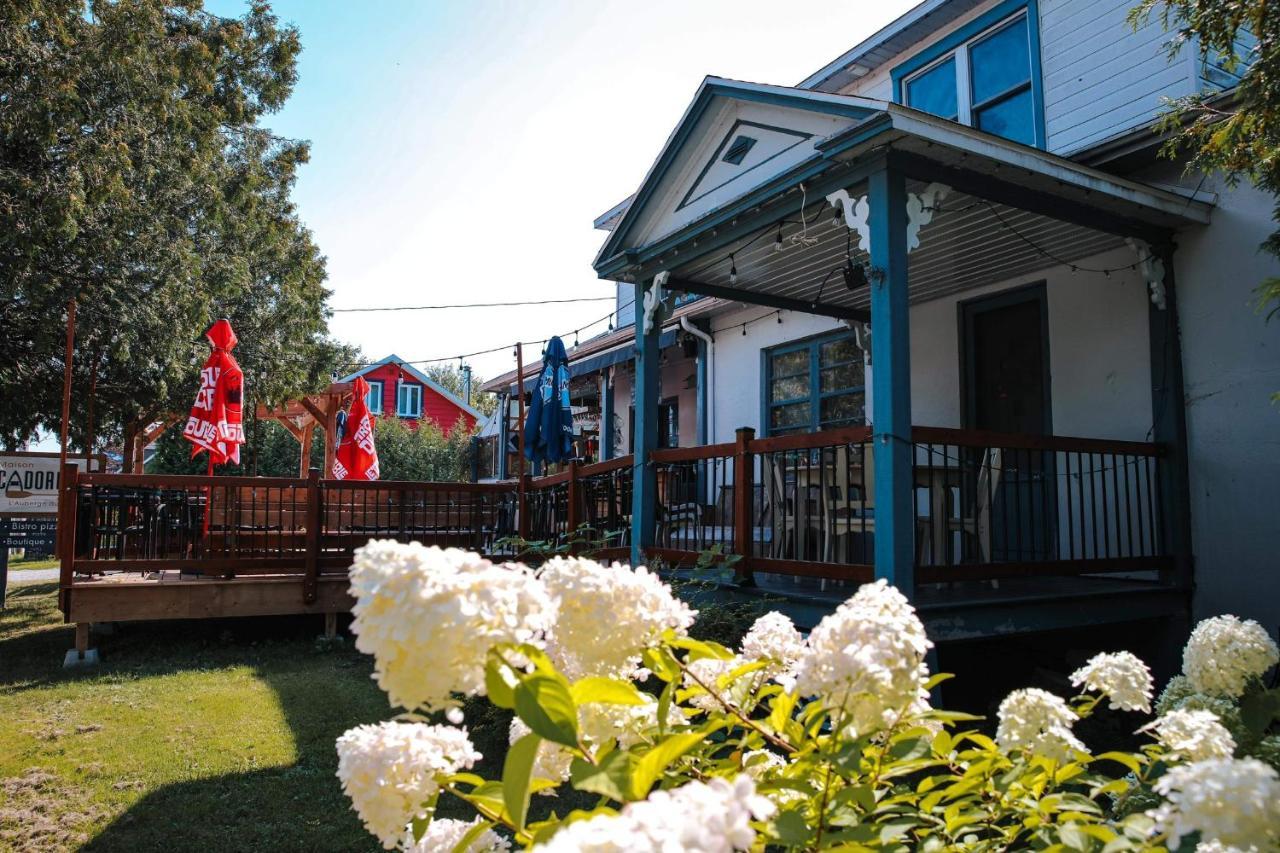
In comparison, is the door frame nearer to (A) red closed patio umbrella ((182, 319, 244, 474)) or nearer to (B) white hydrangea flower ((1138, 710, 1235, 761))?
(B) white hydrangea flower ((1138, 710, 1235, 761))

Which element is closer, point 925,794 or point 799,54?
point 925,794

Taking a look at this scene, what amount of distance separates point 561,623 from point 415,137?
1252 cm

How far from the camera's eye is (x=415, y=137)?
12453mm

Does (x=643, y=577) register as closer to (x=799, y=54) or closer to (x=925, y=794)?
(x=925, y=794)

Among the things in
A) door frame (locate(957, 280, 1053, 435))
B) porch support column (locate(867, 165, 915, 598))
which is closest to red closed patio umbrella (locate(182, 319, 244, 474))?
porch support column (locate(867, 165, 915, 598))

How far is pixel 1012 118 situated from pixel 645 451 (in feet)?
16.1

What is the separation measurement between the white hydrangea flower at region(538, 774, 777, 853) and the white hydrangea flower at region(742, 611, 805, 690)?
107cm

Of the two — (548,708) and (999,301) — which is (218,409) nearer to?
(999,301)

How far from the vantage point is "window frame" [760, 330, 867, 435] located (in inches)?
356

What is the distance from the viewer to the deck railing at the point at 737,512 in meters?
5.35

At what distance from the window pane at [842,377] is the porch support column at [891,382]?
4.11 metres

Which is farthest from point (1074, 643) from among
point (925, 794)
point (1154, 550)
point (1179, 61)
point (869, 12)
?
point (869, 12)

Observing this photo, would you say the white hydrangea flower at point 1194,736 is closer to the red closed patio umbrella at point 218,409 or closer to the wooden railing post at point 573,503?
the wooden railing post at point 573,503

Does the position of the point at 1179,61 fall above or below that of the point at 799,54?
below
